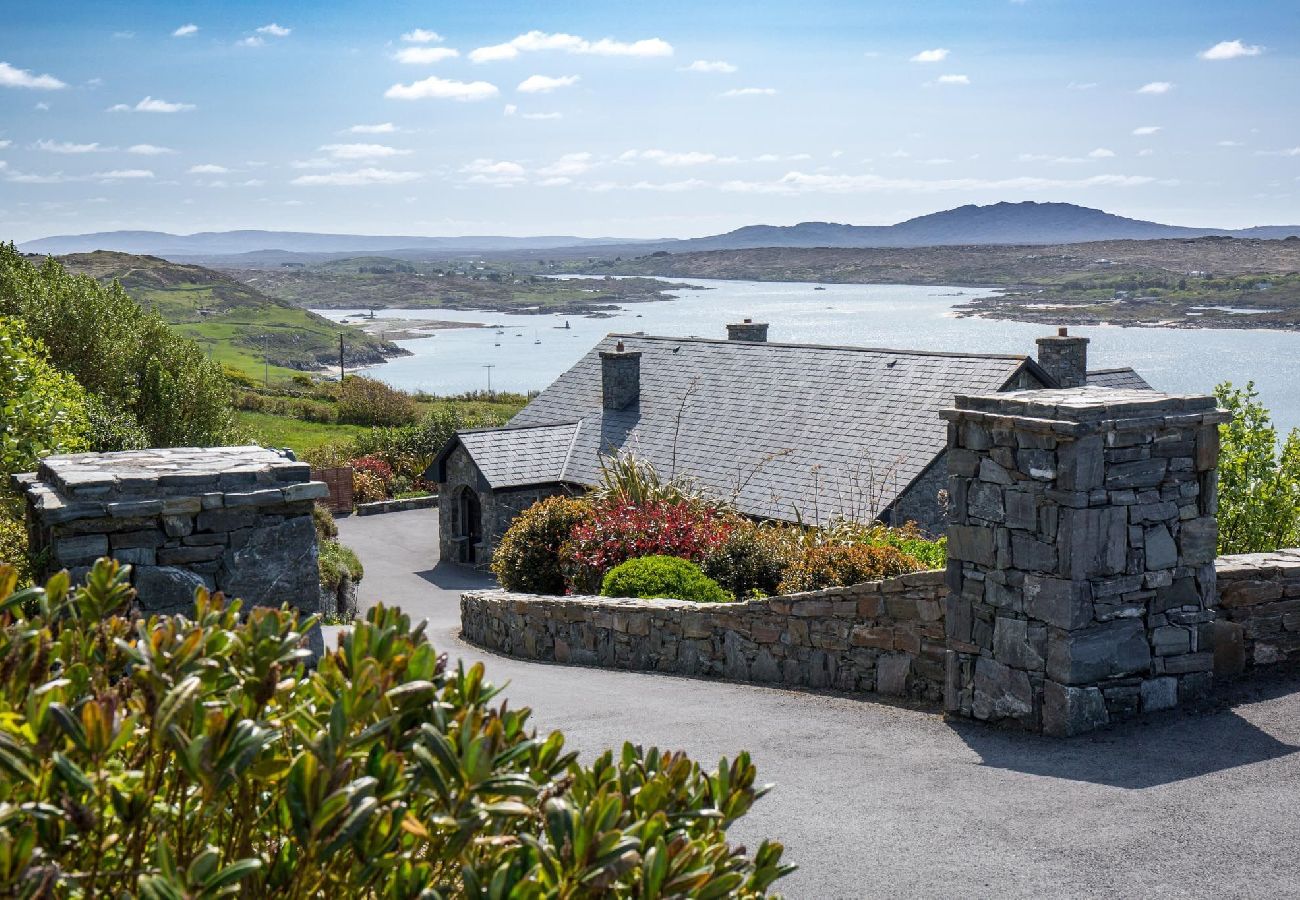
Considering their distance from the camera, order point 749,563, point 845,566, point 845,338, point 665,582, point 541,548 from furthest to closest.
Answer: point 845,338 → point 541,548 → point 749,563 → point 665,582 → point 845,566

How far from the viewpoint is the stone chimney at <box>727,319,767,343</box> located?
32.5 m

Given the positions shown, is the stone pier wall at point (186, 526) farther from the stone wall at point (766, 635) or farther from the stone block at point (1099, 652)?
the stone block at point (1099, 652)

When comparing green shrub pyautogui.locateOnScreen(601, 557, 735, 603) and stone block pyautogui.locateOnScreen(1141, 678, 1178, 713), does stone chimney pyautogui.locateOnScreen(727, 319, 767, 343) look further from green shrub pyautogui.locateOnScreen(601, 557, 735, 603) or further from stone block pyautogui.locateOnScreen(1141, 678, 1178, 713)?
stone block pyautogui.locateOnScreen(1141, 678, 1178, 713)

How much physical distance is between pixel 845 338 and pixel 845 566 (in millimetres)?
62642

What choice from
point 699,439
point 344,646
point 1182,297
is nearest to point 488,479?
point 699,439

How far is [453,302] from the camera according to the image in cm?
17200

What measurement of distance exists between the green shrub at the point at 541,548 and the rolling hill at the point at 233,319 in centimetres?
4735

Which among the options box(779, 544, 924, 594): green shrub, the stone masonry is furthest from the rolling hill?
the stone masonry

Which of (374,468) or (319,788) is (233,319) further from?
(319,788)

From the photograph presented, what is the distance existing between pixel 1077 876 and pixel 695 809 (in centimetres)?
360

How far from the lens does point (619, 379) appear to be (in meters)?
29.1

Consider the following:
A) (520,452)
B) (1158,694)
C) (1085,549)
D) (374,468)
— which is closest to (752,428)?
(520,452)

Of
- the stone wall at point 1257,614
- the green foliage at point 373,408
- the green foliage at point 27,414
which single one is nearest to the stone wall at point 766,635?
the stone wall at point 1257,614

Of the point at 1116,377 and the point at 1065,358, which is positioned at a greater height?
the point at 1065,358
